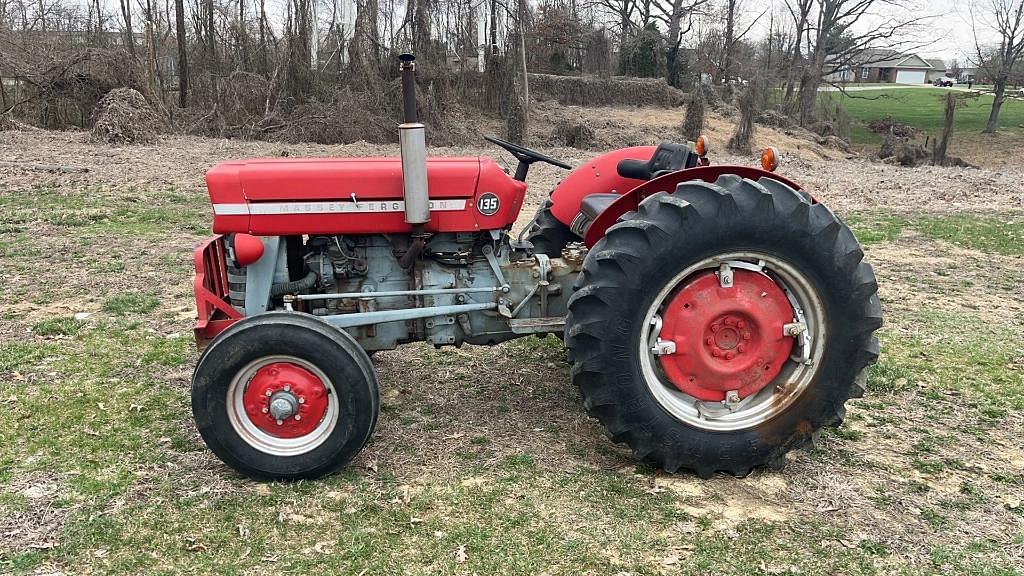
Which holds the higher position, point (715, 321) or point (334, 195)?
point (334, 195)

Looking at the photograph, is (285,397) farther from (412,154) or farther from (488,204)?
(488,204)

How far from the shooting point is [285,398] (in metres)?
2.94

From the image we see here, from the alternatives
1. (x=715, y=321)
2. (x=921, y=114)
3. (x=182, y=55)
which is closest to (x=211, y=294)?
(x=715, y=321)

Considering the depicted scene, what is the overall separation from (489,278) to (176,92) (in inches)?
555

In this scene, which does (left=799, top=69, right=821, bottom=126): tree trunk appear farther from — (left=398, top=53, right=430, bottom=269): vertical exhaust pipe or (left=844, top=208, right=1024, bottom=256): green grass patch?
(left=398, top=53, right=430, bottom=269): vertical exhaust pipe

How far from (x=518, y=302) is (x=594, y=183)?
0.93m

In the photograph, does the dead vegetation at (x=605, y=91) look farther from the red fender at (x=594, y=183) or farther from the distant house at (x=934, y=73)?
the distant house at (x=934, y=73)

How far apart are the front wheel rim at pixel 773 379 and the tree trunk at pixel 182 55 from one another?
14649 mm

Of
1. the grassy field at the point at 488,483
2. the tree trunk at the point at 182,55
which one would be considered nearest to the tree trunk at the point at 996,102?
the tree trunk at the point at 182,55

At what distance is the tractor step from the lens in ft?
11.1

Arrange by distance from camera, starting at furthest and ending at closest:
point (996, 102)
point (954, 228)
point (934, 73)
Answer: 1. point (934, 73)
2. point (996, 102)
3. point (954, 228)

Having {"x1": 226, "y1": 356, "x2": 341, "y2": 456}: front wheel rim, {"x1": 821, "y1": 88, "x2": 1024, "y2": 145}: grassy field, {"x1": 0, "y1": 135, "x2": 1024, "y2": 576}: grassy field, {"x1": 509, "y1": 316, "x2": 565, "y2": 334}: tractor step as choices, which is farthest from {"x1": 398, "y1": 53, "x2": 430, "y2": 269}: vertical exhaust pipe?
{"x1": 821, "y1": 88, "x2": 1024, "y2": 145}: grassy field

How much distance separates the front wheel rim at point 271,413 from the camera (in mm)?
2943

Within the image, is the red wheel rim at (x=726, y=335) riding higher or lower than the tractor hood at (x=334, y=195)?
lower
